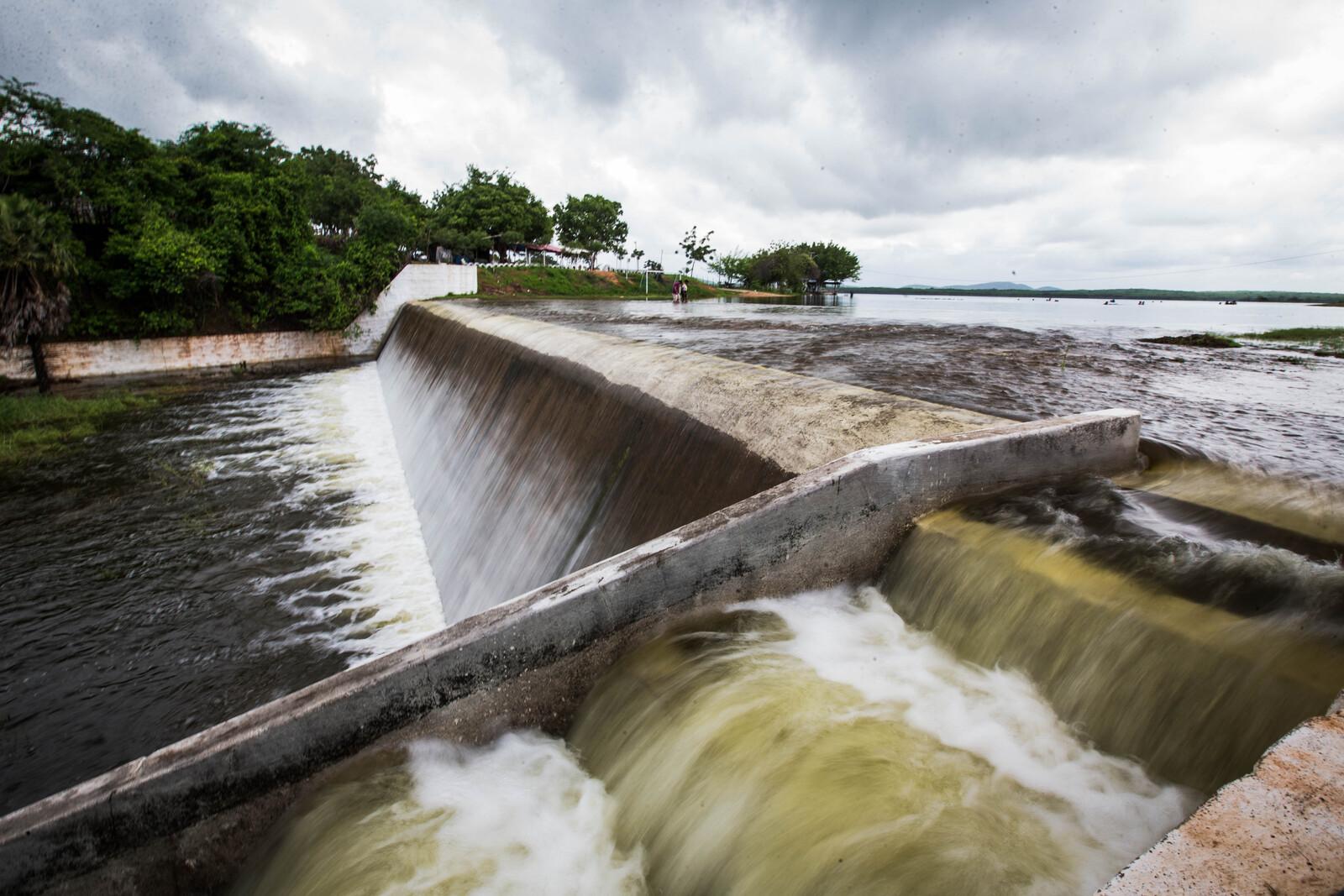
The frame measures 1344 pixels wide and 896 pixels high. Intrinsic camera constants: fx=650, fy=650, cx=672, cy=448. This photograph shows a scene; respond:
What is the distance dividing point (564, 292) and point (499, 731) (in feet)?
170

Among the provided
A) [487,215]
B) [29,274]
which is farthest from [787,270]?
[29,274]

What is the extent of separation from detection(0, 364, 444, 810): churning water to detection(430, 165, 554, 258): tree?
49861mm

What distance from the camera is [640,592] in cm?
333

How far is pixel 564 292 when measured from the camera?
172 feet

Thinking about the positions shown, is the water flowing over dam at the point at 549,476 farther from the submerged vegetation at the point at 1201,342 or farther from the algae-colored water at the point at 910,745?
the submerged vegetation at the point at 1201,342

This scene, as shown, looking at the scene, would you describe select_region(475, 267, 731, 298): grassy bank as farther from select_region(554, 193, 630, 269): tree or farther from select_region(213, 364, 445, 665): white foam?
select_region(213, 364, 445, 665): white foam

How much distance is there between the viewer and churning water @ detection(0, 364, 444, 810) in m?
5.29

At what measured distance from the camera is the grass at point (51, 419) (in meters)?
12.6

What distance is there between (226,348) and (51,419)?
9870 mm

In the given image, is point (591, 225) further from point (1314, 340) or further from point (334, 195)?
point (1314, 340)

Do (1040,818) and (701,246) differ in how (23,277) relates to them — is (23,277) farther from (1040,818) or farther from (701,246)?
(701,246)

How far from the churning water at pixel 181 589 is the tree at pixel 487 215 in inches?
1963

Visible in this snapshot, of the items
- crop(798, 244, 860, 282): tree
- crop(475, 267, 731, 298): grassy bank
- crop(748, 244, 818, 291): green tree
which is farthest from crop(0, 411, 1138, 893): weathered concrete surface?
crop(798, 244, 860, 282): tree

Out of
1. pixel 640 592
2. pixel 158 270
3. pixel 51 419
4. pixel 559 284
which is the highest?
pixel 559 284
